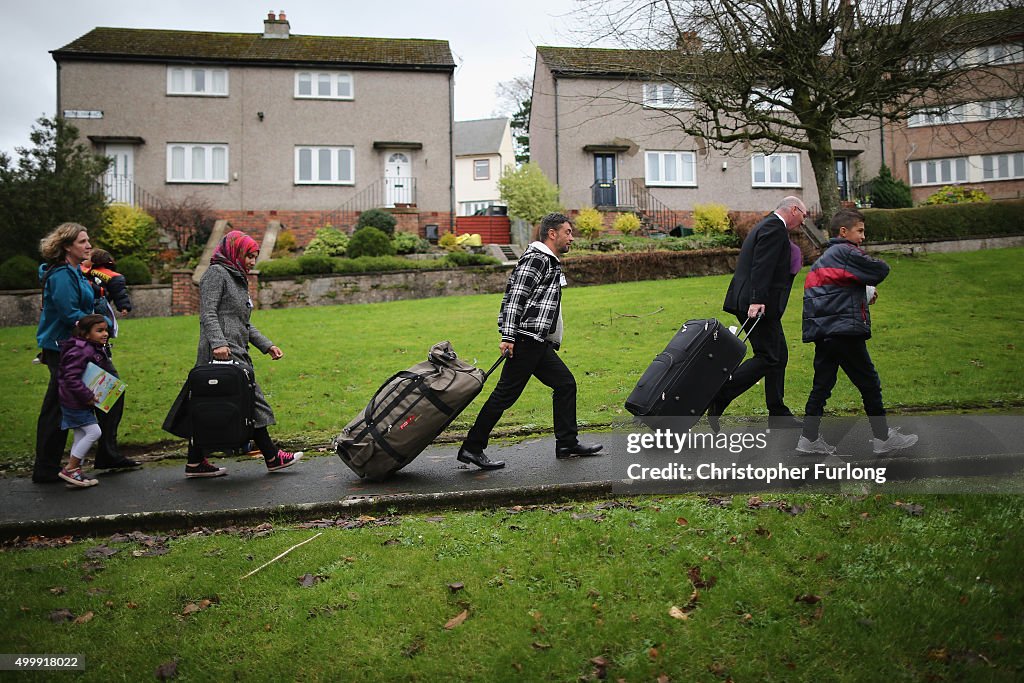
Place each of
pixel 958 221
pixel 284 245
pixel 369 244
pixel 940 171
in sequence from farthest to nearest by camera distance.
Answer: pixel 940 171 < pixel 284 245 < pixel 369 244 < pixel 958 221

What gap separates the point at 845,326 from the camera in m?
5.80

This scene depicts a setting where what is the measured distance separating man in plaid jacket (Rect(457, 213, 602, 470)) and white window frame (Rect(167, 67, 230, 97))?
87.0 ft

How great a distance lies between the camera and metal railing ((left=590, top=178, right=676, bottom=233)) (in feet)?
100

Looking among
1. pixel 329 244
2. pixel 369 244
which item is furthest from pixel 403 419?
pixel 329 244

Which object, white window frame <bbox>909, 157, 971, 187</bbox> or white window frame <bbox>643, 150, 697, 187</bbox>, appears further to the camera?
white window frame <bbox>909, 157, 971, 187</bbox>

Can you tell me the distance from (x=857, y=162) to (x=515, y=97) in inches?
1278

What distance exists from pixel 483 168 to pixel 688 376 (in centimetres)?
5200

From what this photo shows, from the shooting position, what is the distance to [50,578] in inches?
167

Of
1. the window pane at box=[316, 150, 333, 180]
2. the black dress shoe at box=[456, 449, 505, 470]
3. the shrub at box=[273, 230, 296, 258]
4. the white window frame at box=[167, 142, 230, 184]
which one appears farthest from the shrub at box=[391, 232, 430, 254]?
the black dress shoe at box=[456, 449, 505, 470]

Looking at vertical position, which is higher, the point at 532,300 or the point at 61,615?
the point at 532,300

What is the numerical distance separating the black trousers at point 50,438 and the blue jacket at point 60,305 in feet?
0.87

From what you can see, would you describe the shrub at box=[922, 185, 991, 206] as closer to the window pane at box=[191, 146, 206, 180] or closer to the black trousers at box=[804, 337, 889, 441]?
the black trousers at box=[804, 337, 889, 441]

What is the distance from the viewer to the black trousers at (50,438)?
20.8ft

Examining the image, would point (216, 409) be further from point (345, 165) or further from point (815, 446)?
point (345, 165)
